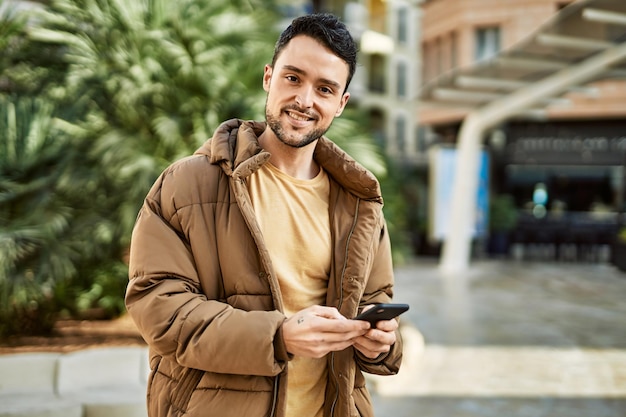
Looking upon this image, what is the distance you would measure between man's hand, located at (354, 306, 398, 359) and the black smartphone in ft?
0.10

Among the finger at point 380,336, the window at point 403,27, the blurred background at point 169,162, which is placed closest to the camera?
the finger at point 380,336

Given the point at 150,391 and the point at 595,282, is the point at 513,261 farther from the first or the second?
the point at 150,391

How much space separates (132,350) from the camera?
4684 mm

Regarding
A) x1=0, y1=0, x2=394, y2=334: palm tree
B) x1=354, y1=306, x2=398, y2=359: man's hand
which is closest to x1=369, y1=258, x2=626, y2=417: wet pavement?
x1=0, y1=0, x2=394, y2=334: palm tree

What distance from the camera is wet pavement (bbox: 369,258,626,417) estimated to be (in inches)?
211

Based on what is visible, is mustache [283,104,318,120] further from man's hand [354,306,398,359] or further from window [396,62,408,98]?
window [396,62,408,98]

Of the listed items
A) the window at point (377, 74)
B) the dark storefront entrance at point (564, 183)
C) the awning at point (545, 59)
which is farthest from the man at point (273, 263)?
Result: the window at point (377, 74)

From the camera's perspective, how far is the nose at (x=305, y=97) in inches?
63.5

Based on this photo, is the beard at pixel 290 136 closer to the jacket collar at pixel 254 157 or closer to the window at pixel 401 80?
the jacket collar at pixel 254 157

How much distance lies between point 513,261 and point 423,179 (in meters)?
4.82

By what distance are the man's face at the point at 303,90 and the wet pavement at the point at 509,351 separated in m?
3.84

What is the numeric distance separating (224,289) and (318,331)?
30cm

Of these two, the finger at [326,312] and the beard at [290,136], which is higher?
the beard at [290,136]

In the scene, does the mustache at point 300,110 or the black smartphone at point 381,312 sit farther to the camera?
the mustache at point 300,110
